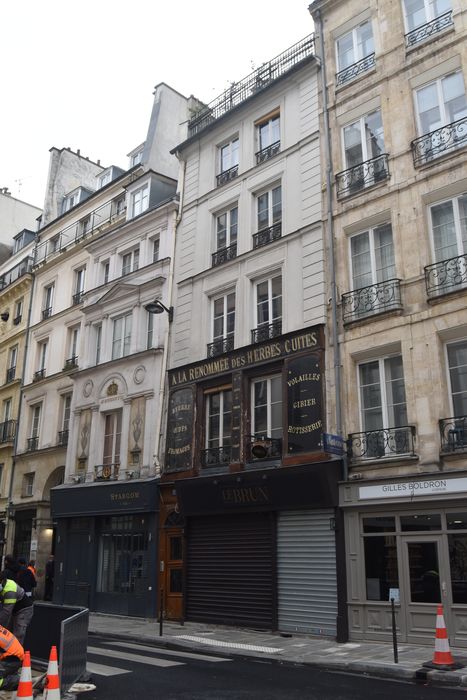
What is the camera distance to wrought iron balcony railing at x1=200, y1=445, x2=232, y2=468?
52.1 feet

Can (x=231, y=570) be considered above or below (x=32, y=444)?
below

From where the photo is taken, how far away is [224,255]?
17891mm

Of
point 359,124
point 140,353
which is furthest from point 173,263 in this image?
point 359,124

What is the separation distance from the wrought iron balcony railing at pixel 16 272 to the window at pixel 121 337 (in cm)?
860

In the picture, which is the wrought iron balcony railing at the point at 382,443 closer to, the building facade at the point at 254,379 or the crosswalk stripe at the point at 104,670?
the building facade at the point at 254,379

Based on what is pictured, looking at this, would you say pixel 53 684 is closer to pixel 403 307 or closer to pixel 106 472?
pixel 403 307

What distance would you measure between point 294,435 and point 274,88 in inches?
382

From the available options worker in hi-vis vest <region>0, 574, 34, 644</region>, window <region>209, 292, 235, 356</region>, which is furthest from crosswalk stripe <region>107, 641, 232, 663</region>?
window <region>209, 292, 235, 356</region>

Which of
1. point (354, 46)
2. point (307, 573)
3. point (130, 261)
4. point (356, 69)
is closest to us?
point (307, 573)

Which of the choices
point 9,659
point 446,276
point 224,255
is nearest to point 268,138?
point 224,255

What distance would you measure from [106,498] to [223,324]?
20.3 ft

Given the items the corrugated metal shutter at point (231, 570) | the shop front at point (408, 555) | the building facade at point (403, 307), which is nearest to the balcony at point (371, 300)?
the building facade at point (403, 307)

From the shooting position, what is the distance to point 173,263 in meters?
19.4

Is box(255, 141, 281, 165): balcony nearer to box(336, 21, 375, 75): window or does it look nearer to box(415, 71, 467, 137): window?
box(336, 21, 375, 75): window
